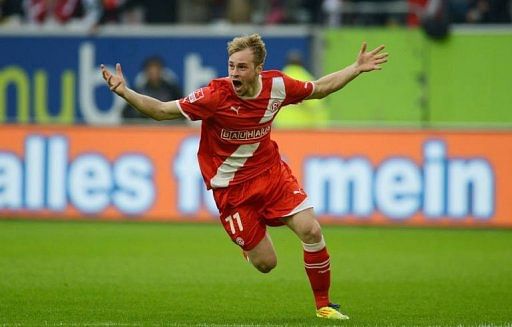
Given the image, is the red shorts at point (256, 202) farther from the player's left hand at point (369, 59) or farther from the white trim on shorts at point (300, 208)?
the player's left hand at point (369, 59)

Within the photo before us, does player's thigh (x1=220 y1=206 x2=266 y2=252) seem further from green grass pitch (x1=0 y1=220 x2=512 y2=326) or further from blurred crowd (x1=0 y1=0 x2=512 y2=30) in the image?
blurred crowd (x1=0 y1=0 x2=512 y2=30)

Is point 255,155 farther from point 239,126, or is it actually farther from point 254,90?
point 254,90

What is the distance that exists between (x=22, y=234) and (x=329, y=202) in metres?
4.43

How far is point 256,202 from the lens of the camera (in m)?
9.70

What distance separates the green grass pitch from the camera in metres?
9.45

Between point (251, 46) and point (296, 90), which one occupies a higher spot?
point (251, 46)

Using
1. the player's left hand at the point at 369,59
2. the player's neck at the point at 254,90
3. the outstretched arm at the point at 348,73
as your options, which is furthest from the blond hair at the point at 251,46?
the player's left hand at the point at 369,59

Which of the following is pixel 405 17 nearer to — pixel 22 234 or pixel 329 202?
pixel 329 202

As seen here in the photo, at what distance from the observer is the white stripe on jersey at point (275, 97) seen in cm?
956

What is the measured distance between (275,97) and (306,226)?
1056mm

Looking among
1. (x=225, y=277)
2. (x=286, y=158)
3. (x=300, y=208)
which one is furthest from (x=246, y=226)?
(x=286, y=158)

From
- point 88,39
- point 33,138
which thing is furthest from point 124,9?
point 33,138

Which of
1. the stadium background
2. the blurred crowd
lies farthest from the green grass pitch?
the blurred crowd

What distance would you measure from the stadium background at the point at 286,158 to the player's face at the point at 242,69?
1.77m
